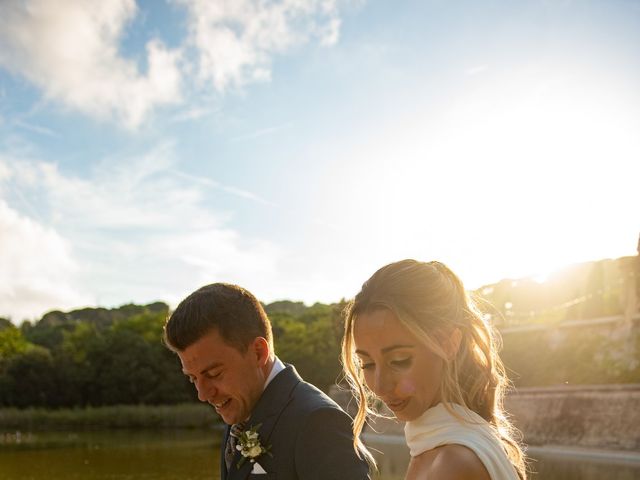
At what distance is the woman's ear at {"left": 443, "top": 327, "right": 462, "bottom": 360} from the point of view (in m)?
1.88

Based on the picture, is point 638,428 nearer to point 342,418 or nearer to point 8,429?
point 342,418

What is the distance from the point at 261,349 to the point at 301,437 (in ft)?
1.20

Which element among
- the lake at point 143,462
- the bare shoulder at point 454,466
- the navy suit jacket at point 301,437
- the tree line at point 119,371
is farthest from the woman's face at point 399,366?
the tree line at point 119,371

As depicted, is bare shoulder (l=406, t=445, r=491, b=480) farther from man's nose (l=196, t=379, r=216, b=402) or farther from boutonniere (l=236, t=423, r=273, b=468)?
man's nose (l=196, t=379, r=216, b=402)

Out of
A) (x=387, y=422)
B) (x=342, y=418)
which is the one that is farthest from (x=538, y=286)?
(x=342, y=418)

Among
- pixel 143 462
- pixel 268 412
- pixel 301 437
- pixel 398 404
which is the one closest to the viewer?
pixel 398 404

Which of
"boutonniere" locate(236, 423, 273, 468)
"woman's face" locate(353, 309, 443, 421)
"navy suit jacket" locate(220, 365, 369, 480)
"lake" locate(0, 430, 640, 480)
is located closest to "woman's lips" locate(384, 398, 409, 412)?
"woman's face" locate(353, 309, 443, 421)

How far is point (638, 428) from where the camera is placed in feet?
68.2

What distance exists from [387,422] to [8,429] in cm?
2243

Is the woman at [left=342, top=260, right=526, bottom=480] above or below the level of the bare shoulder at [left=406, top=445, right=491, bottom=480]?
above

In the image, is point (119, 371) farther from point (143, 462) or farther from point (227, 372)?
point (227, 372)

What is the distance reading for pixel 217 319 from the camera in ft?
8.59

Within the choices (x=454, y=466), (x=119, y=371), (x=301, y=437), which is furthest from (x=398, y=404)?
(x=119, y=371)

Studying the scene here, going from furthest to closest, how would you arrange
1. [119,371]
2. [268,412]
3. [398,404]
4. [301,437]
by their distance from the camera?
[119,371]
[268,412]
[301,437]
[398,404]
